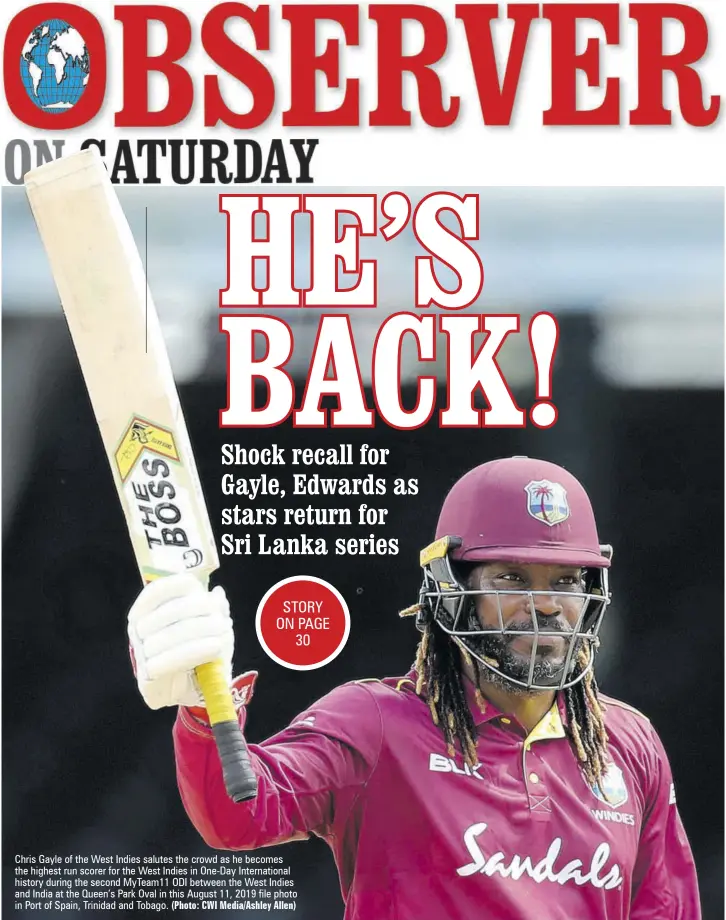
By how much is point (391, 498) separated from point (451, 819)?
0.94 meters

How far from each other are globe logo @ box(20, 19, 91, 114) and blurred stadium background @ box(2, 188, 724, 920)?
315mm

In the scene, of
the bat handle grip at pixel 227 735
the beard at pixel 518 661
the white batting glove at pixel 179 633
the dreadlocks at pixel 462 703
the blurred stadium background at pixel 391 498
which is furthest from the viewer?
the blurred stadium background at pixel 391 498

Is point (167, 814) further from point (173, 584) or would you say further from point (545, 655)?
point (545, 655)

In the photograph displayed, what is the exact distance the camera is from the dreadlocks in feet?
12.4

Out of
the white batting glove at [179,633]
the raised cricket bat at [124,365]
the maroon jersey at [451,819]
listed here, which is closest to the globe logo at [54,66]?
the raised cricket bat at [124,365]

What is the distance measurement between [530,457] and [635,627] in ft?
1.97

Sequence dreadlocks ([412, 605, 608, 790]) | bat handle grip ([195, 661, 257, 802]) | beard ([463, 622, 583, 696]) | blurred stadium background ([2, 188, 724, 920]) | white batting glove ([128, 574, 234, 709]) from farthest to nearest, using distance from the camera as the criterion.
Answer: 1. blurred stadium background ([2, 188, 724, 920])
2. dreadlocks ([412, 605, 608, 790])
3. beard ([463, 622, 583, 696])
4. white batting glove ([128, 574, 234, 709])
5. bat handle grip ([195, 661, 257, 802])

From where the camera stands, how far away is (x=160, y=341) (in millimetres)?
3910

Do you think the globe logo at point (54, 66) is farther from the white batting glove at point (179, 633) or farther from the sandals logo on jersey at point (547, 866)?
the sandals logo on jersey at point (547, 866)

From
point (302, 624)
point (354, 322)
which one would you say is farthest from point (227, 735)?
point (354, 322)

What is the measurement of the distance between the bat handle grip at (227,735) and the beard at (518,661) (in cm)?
71

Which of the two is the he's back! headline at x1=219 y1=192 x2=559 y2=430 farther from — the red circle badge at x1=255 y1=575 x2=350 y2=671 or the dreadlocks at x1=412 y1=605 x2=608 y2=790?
the dreadlocks at x1=412 y1=605 x2=608 y2=790

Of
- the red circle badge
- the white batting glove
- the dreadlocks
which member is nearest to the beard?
the dreadlocks

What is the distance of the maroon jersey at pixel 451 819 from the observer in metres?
3.67
